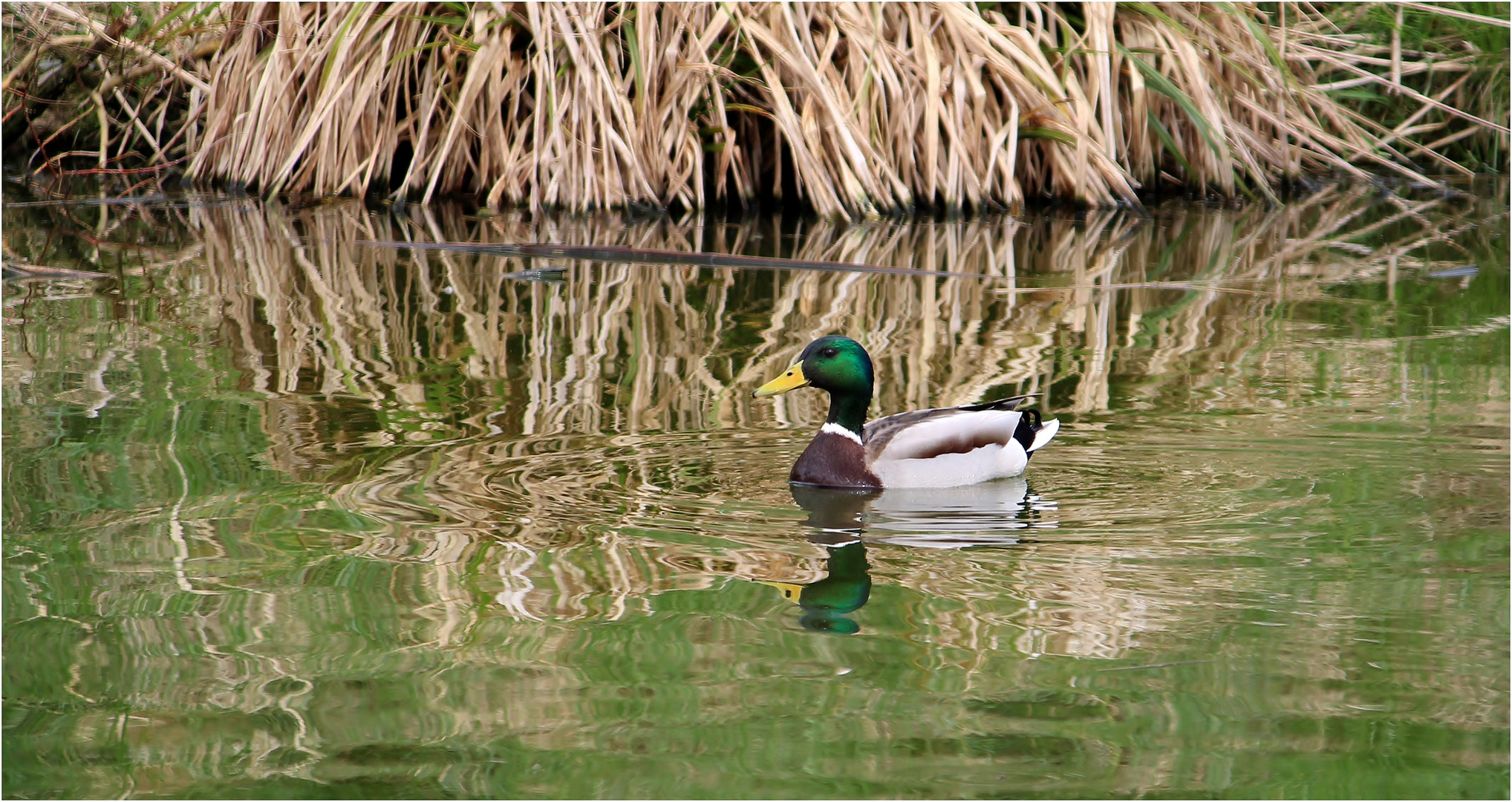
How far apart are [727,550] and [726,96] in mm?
7066

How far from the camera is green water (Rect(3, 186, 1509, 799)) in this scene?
2.84 m

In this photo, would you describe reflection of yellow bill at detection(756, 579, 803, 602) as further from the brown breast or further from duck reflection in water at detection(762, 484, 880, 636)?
the brown breast

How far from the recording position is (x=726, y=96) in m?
10.7

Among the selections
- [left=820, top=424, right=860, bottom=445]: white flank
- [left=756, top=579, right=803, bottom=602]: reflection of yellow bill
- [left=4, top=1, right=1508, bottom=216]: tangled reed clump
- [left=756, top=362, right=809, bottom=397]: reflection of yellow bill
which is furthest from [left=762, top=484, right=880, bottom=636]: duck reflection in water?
[left=4, top=1, right=1508, bottom=216]: tangled reed clump

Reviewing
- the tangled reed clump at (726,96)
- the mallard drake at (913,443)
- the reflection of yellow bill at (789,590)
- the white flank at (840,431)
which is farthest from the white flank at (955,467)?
the tangled reed clump at (726,96)

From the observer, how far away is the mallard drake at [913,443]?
192 inches

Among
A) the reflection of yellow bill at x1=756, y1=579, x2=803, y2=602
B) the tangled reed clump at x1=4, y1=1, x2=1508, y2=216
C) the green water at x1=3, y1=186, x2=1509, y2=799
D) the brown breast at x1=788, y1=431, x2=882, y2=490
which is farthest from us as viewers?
the tangled reed clump at x1=4, y1=1, x2=1508, y2=216

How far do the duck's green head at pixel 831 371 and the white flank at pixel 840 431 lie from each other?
114 millimetres

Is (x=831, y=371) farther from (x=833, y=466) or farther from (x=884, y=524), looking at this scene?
(x=884, y=524)

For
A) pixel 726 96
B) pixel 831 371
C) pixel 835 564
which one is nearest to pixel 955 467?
pixel 831 371

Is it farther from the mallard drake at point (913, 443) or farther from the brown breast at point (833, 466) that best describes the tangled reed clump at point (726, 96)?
the brown breast at point (833, 466)

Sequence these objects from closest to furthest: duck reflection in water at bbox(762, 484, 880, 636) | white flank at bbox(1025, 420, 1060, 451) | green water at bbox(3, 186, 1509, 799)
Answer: green water at bbox(3, 186, 1509, 799) < duck reflection in water at bbox(762, 484, 880, 636) < white flank at bbox(1025, 420, 1060, 451)

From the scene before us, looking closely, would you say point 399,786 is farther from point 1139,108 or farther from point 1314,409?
point 1139,108

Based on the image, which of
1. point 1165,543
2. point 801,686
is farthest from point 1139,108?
point 801,686
